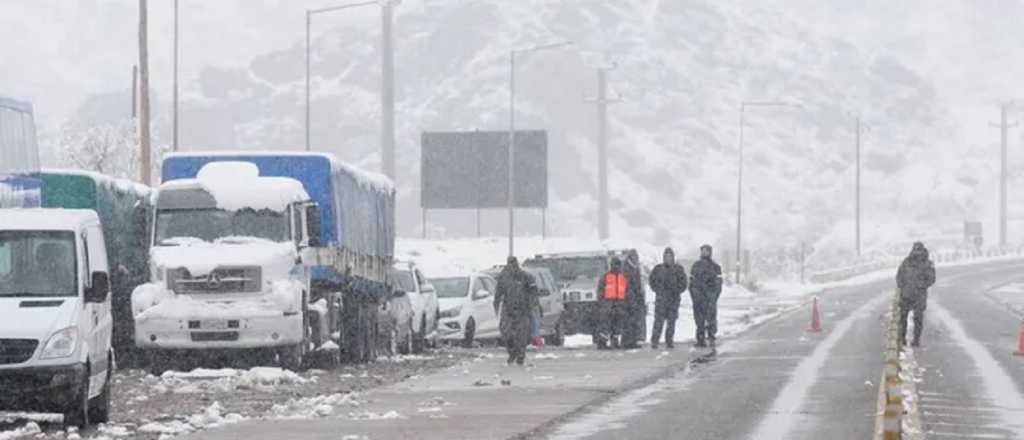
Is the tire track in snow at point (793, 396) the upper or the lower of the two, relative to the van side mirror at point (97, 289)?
lower

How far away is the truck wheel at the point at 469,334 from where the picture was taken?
149ft

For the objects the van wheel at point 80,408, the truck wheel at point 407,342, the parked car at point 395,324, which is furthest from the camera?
the truck wheel at point 407,342

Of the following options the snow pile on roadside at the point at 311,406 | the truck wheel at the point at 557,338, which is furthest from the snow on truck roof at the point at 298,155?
the snow pile on roadside at the point at 311,406

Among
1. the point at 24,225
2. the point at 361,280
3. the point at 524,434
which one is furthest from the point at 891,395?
the point at 361,280

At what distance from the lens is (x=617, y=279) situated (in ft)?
140

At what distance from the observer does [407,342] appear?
4150cm

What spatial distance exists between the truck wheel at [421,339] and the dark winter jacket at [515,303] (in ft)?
17.7

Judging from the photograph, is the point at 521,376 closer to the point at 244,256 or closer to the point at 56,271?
the point at 244,256

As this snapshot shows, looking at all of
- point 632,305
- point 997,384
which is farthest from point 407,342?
point 997,384

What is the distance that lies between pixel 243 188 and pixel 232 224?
56cm

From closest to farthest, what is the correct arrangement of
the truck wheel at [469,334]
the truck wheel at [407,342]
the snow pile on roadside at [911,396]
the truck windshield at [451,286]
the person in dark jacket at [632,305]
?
the snow pile on roadside at [911,396], the truck wheel at [407,342], the person in dark jacket at [632,305], the truck wheel at [469,334], the truck windshield at [451,286]

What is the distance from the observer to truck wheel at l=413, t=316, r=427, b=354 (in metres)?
42.2

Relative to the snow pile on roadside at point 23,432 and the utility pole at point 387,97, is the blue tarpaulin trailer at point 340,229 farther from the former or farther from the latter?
the utility pole at point 387,97

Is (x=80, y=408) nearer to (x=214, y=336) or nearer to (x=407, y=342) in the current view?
(x=214, y=336)
